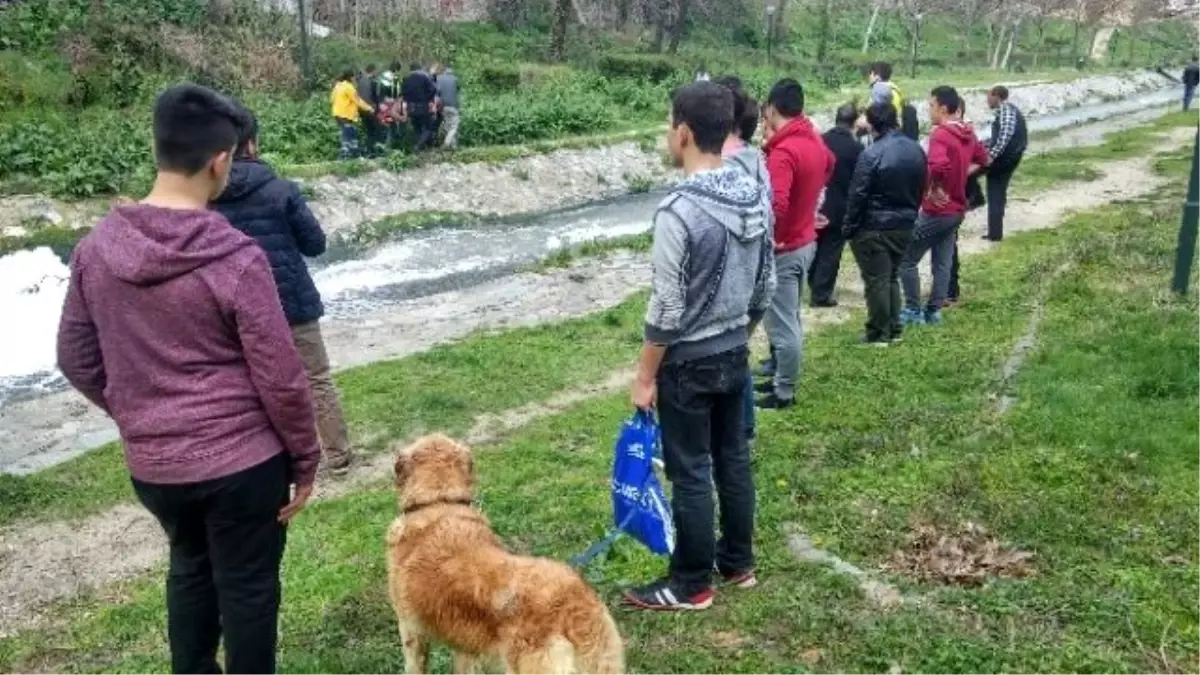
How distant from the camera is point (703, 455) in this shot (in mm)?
4402

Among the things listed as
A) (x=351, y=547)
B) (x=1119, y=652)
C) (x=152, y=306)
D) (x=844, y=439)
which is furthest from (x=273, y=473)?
(x=844, y=439)

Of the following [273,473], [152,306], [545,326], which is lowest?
[545,326]

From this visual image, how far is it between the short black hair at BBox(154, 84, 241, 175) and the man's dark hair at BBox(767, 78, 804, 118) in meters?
4.57

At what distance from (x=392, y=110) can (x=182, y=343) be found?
18.4 meters

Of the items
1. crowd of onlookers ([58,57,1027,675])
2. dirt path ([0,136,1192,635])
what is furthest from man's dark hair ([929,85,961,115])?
crowd of onlookers ([58,57,1027,675])

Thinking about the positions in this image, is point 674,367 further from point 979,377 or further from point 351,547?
point 979,377

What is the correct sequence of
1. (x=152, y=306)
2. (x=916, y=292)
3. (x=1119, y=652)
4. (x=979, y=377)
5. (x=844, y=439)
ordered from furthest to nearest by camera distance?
1. (x=916, y=292)
2. (x=979, y=377)
3. (x=844, y=439)
4. (x=1119, y=652)
5. (x=152, y=306)

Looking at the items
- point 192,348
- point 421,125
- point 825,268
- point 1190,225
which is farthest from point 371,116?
point 192,348

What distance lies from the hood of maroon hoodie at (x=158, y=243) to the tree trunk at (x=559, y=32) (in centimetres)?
3073

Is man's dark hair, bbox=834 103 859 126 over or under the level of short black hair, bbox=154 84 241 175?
under

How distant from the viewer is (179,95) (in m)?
3.11

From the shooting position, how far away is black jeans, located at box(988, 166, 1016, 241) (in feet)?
42.2

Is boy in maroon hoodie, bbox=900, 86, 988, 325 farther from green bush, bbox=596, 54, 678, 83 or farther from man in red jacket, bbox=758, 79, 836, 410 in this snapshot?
green bush, bbox=596, 54, 678, 83

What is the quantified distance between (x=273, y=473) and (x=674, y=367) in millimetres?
1651
